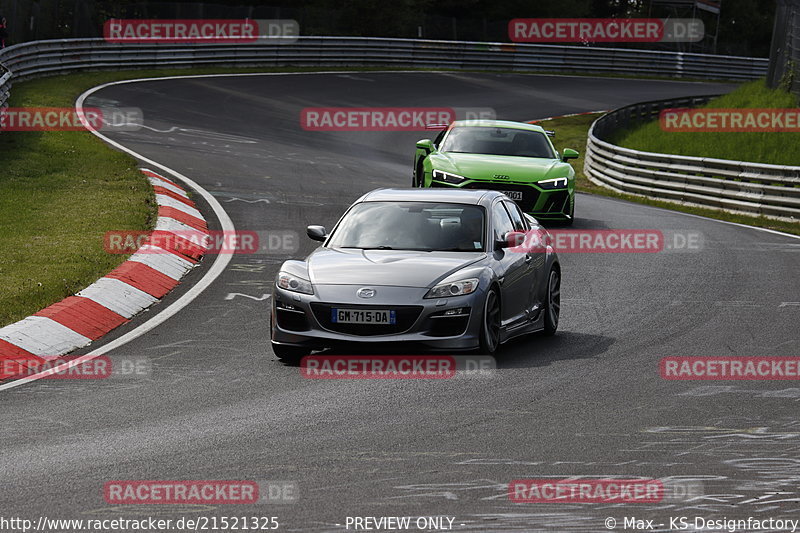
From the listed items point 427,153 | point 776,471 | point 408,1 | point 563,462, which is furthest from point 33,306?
point 408,1

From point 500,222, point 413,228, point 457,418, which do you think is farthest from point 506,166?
point 457,418

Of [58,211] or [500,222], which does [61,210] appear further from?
[500,222]

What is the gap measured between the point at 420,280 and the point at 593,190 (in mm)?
19928

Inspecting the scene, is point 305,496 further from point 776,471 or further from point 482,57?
point 482,57

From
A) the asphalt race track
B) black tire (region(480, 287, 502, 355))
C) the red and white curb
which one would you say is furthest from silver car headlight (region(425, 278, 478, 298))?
the red and white curb

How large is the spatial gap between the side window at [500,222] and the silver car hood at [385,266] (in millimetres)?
505

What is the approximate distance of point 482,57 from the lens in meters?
58.6

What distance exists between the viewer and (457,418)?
8477 millimetres

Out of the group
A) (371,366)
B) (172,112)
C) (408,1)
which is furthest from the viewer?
(408,1)

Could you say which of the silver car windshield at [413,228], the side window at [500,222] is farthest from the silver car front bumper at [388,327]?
the side window at [500,222]

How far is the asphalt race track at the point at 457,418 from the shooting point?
21.7ft

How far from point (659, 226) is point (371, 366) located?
1143 centimetres

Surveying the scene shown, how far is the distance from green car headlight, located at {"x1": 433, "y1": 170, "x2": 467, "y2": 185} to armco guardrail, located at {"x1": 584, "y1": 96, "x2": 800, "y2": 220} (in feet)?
24.4

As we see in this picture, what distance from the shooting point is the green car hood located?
19.3 m
